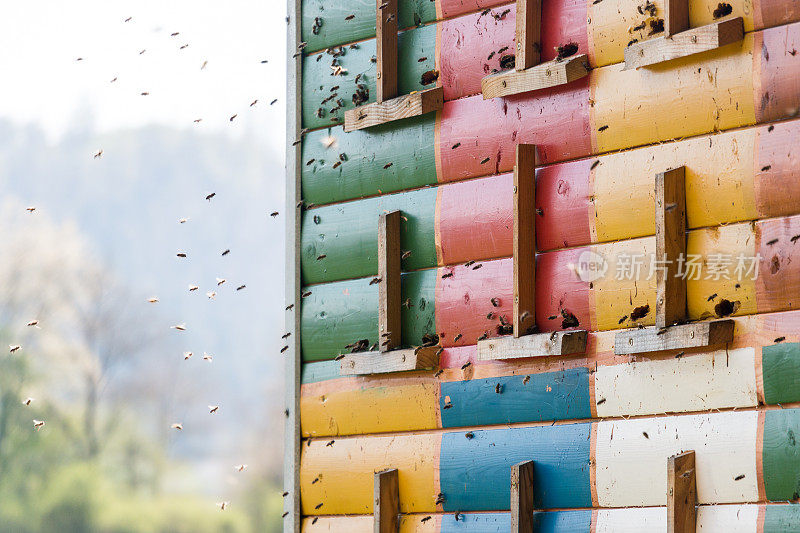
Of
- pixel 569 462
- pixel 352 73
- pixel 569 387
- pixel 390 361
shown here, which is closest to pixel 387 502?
pixel 390 361

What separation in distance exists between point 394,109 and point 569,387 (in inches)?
63.5

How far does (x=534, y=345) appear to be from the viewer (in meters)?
3.97

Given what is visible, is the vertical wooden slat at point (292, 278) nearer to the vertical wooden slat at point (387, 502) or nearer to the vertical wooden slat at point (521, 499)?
the vertical wooden slat at point (387, 502)

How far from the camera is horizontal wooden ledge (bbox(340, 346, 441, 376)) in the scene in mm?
4375

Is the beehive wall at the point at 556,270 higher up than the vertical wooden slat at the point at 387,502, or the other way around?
the beehive wall at the point at 556,270

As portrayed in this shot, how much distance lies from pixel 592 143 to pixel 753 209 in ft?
2.49

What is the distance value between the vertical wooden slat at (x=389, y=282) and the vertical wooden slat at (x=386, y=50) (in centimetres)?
62

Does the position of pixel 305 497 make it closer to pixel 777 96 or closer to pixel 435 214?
pixel 435 214

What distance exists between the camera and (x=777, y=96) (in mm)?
3498

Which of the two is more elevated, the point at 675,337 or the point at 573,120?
the point at 573,120

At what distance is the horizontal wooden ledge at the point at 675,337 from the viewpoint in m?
3.48

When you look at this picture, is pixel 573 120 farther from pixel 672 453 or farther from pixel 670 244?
pixel 672 453

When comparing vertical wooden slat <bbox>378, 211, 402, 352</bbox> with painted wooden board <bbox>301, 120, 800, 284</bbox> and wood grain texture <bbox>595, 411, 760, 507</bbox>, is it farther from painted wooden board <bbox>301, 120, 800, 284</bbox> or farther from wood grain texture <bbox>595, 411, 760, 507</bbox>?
wood grain texture <bbox>595, 411, 760, 507</bbox>

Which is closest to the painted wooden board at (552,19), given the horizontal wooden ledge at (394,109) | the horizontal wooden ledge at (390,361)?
the horizontal wooden ledge at (394,109)
